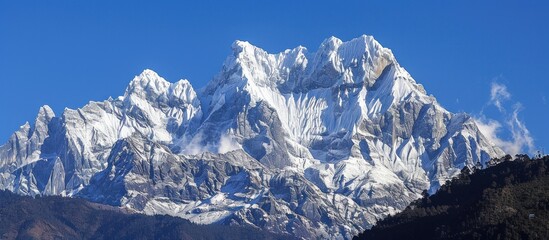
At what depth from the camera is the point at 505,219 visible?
199m

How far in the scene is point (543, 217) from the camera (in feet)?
654

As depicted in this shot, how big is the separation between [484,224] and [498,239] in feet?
27.8

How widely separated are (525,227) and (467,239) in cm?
695

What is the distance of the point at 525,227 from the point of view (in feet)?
633

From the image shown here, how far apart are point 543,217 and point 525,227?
711 cm

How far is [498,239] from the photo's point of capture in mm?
190750

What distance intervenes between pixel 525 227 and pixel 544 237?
3950 millimetres

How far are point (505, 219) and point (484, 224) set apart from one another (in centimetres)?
253

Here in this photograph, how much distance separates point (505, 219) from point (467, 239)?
6.49 meters

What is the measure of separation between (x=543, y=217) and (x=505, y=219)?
14.7 ft

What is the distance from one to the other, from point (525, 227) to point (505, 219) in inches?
253
